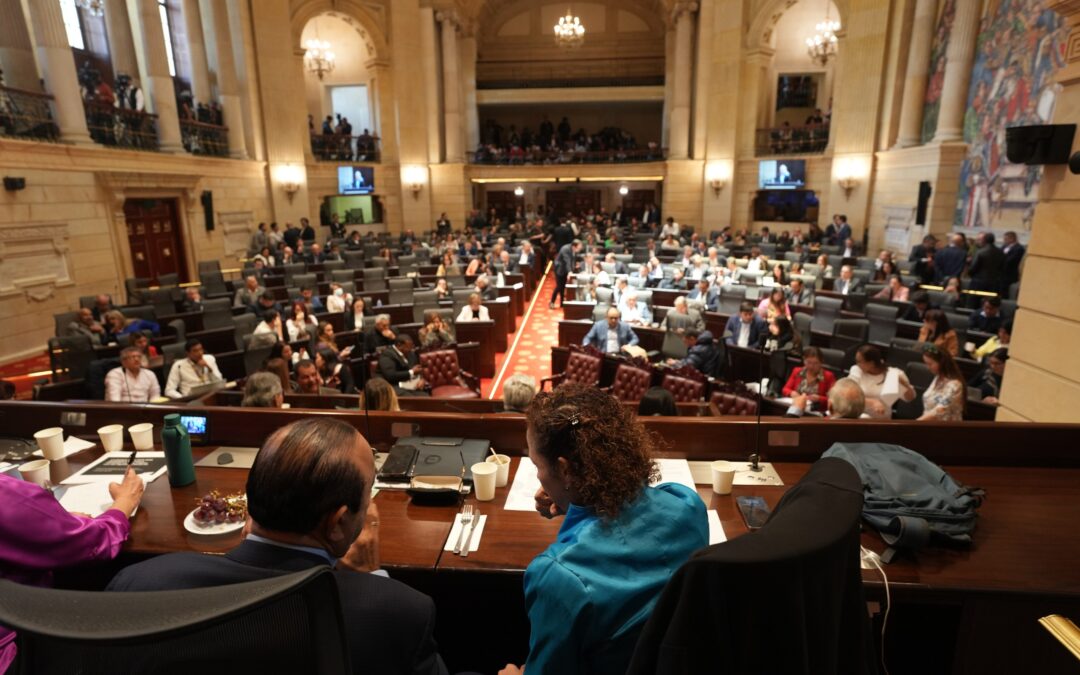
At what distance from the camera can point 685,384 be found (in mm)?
5395

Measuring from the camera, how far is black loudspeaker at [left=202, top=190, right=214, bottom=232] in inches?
565

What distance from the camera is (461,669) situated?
2.60m

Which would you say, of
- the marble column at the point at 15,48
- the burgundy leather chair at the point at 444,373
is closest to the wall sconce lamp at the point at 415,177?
the marble column at the point at 15,48

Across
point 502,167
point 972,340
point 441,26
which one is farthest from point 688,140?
point 972,340

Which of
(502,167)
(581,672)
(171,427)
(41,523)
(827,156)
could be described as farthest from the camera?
(502,167)

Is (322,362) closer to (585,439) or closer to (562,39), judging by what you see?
(585,439)

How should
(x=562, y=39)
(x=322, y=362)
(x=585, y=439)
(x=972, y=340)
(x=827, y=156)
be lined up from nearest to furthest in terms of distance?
1. (x=585, y=439)
2. (x=322, y=362)
3. (x=972, y=340)
4. (x=827, y=156)
5. (x=562, y=39)

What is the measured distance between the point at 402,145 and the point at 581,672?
21108 millimetres

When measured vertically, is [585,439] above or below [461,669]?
above

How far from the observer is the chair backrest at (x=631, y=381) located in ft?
18.9

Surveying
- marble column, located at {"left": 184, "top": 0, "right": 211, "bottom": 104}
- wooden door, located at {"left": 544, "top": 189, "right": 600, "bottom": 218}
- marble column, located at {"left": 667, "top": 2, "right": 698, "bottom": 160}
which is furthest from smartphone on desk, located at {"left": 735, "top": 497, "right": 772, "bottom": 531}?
wooden door, located at {"left": 544, "top": 189, "right": 600, "bottom": 218}

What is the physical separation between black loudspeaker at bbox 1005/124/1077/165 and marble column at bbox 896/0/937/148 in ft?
38.7

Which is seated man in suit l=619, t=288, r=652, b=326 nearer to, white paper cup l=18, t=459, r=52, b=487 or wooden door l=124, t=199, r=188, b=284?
white paper cup l=18, t=459, r=52, b=487

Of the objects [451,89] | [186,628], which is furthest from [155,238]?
[186,628]
